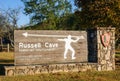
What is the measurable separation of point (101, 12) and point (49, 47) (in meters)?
7.58

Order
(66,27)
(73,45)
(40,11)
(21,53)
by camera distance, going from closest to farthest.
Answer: (21,53), (73,45), (40,11), (66,27)

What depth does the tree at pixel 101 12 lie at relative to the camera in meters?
22.2

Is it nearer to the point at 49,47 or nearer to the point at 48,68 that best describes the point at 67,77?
the point at 48,68

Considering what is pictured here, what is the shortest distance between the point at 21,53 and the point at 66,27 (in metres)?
39.1

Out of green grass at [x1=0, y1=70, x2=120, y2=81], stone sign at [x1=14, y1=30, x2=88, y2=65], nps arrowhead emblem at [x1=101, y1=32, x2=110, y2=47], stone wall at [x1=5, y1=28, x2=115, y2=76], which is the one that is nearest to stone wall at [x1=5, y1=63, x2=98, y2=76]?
stone wall at [x1=5, y1=28, x2=115, y2=76]

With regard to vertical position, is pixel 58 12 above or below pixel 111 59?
above

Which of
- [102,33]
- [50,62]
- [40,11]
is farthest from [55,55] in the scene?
[40,11]

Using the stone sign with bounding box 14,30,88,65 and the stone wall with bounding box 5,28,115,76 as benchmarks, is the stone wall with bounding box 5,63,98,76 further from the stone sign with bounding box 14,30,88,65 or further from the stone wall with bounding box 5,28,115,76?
the stone sign with bounding box 14,30,88,65

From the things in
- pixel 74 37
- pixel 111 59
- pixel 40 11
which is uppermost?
pixel 40 11

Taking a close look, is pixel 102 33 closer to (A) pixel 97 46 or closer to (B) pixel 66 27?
(A) pixel 97 46

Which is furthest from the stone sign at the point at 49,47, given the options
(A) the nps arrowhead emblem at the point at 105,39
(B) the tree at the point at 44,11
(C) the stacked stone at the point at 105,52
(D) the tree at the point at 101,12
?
(B) the tree at the point at 44,11

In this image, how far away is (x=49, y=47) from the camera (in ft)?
52.7

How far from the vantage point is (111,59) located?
17.7m

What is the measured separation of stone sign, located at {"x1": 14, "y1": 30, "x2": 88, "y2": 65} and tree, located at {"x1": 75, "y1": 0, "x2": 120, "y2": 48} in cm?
550
